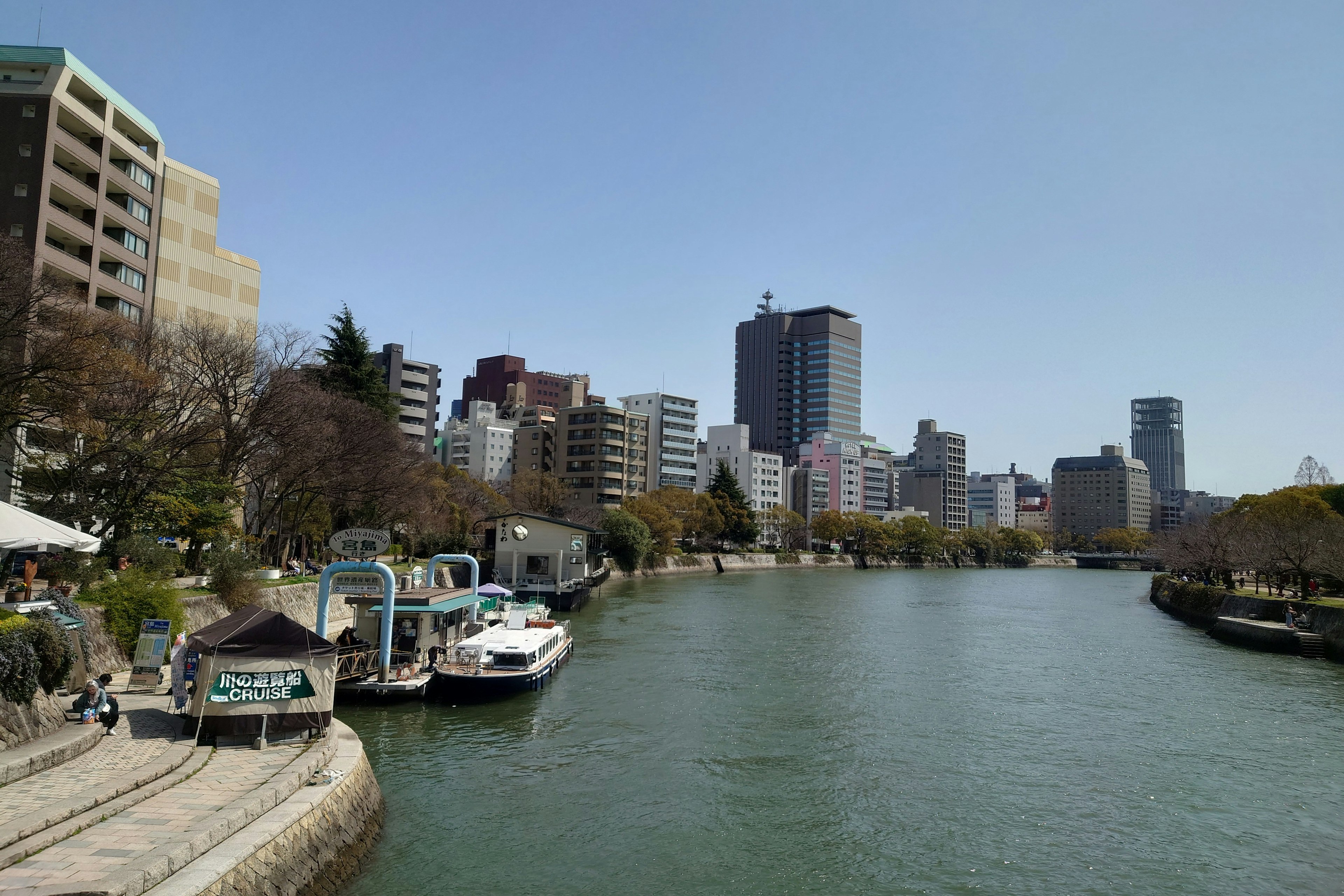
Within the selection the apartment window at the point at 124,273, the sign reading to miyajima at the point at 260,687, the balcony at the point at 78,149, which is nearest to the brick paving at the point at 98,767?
the sign reading to miyajima at the point at 260,687

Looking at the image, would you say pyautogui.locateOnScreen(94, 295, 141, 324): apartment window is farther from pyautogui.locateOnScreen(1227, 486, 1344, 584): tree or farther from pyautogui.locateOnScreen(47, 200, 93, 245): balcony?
pyautogui.locateOnScreen(1227, 486, 1344, 584): tree

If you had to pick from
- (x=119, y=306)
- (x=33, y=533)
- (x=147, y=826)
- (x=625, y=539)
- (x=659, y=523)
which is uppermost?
(x=119, y=306)

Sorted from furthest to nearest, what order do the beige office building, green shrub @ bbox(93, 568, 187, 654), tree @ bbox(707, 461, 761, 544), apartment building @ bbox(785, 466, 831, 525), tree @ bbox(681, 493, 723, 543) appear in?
apartment building @ bbox(785, 466, 831, 525) < tree @ bbox(707, 461, 761, 544) < tree @ bbox(681, 493, 723, 543) < the beige office building < green shrub @ bbox(93, 568, 187, 654)

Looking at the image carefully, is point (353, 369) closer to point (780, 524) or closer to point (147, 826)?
point (147, 826)

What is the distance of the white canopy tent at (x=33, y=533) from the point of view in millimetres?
19547

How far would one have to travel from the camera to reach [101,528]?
36.3 metres

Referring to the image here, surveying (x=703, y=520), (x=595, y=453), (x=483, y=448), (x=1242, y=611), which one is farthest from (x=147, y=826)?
(x=483, y=448)

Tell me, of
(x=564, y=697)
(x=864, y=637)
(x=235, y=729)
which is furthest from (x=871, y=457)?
(x=235, y=729)

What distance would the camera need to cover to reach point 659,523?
329ft

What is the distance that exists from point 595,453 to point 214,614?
9218 centimetres

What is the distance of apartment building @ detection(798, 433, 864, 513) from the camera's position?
18100cm

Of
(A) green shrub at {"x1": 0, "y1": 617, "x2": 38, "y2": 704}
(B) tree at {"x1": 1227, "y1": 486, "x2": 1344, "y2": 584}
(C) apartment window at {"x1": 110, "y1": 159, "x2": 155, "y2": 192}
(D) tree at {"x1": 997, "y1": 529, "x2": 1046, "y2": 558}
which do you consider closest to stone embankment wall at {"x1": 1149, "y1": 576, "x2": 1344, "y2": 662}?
(B) tree at {"x1": 1227, "y1": 486, "x2": 1344, "y2": 584}

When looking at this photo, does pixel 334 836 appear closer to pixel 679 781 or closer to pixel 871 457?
pixel 679 781

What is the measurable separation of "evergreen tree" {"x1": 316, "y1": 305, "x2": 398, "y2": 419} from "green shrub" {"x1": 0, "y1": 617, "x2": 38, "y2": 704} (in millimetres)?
44976
